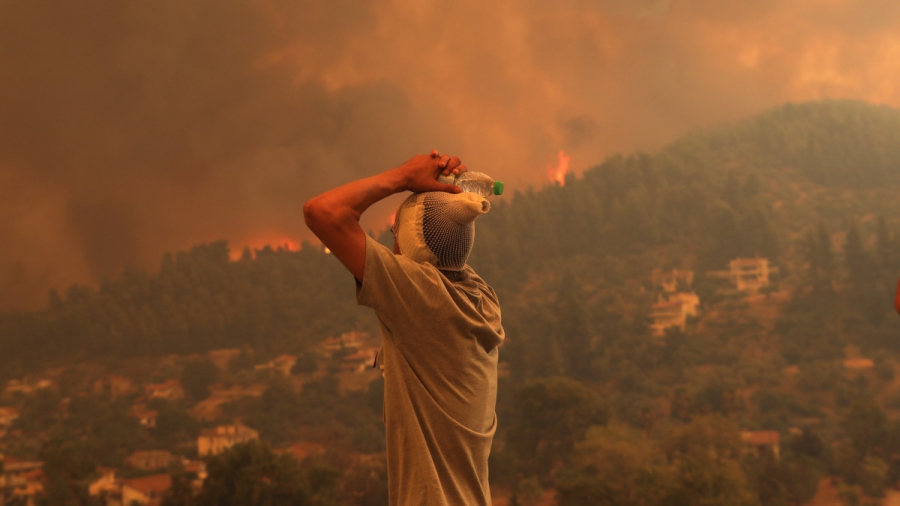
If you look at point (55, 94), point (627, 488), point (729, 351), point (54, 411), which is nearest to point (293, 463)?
point (54, 411)

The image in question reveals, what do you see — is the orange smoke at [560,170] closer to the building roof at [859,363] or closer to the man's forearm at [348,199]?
the building roof at [859,363]

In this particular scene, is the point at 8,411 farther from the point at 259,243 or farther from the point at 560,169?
the point at 560,169

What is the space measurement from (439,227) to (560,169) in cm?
1951

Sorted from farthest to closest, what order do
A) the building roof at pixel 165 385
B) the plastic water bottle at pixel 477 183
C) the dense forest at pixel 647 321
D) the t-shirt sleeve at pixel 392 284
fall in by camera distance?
the building roof at pixel 165 385 < the dense forest at pixel 647 321 < the plastic water bottle at pixel 477 183 < the t-shirt sleeve at pixel 392 284

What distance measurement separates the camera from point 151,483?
13805 millimetres

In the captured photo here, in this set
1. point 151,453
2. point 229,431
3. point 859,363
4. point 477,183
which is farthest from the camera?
point 859,363

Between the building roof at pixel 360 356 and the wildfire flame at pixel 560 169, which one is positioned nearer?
the building roof at pixel 360 356

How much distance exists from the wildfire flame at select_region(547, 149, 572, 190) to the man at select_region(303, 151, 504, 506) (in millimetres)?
18745

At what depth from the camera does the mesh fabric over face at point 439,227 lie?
4.87 feet

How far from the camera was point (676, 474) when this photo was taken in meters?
13.9

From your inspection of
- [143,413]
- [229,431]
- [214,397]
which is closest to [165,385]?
[143,413]

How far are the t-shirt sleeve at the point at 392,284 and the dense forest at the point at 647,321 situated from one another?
39.9 ft

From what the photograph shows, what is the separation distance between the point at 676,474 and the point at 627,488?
95cm

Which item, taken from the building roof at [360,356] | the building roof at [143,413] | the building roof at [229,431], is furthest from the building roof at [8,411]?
the building roof at [360,356]
